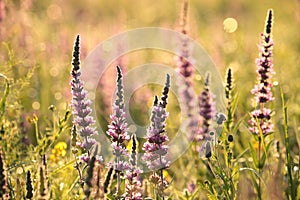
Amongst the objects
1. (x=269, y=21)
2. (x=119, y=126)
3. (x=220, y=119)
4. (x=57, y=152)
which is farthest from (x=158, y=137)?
(x=57, y=152)

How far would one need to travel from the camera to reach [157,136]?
2.73 metres

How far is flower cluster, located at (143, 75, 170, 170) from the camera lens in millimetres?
2660

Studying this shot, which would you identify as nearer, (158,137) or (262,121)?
(158,137)

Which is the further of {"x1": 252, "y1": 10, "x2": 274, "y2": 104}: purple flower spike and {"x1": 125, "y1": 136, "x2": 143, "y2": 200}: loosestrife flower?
{"x1": 252, "y1": 10, "x2": 274, "y2": 104}: purple flower spike

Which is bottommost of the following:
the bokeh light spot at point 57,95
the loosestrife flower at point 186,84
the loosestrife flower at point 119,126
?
the loosestrife flower at point 119,126

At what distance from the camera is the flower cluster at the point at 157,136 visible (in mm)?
2660

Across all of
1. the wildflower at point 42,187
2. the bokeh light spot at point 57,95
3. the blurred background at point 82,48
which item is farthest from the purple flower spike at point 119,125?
the bokeh light spot at point 57,95

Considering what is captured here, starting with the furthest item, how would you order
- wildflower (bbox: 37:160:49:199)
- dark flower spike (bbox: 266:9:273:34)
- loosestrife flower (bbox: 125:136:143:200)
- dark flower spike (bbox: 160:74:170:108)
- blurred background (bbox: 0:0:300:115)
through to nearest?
blurred background (bbox: 0:0:300:115) < dark flower spike (bbox: 266:9:273:34) < loosestrife flower (bbox: 125:136:143:200) < dark flower spike (bbox: 160:74:170:108) < wildflower (bbox: 37:160:49:199)

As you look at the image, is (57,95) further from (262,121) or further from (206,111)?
(262,121)

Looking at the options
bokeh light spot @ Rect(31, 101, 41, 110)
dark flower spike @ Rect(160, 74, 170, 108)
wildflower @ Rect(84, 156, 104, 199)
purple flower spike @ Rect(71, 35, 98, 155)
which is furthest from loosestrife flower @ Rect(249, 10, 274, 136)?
bokeh light spot @ Rect(31, 101, 41, 110)

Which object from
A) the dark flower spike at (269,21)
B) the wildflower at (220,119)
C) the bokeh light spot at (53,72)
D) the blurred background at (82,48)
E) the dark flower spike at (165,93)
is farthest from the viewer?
the bokeh light spot at (53,72)

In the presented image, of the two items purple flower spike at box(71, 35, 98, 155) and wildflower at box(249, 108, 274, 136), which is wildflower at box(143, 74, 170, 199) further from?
wildflower at box(249, 108, 274, 136)

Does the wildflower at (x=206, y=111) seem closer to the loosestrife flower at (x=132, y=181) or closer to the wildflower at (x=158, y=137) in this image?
the wildflower at (x=158, y=137)

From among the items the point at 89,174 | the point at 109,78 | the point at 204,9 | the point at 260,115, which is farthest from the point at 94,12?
the point at 89,174
